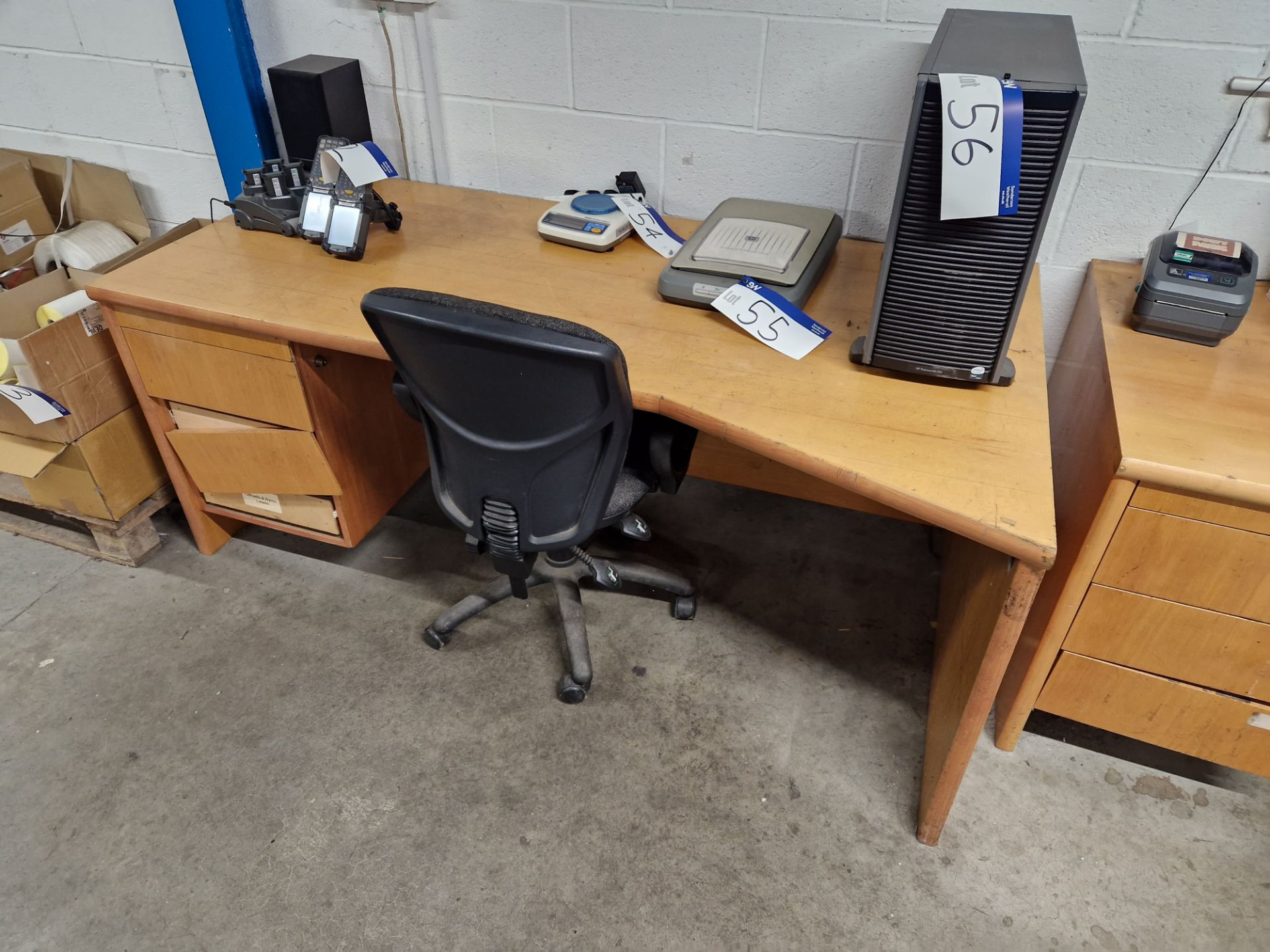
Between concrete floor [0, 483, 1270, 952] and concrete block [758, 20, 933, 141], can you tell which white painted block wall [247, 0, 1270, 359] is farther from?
concrete floor [0, 483, 1270, 952]

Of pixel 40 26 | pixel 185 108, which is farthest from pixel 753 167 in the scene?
pixel 40 26

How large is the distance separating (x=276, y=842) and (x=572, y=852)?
1.72ft

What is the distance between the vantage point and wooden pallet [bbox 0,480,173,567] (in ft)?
6.44

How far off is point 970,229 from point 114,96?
7.46 ft

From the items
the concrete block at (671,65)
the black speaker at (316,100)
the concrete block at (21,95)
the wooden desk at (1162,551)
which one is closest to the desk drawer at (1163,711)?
the wooden desk at (1162,551)

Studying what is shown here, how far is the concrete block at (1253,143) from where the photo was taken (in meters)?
1.45

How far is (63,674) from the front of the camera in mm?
1751

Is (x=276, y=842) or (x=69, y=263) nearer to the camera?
(x=276, y=842)

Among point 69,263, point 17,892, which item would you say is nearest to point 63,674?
point 17,892

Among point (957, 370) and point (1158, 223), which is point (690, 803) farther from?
point (1158, 223)

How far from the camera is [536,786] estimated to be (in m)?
1.54

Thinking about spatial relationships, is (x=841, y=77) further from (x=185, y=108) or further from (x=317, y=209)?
(x=185, y=108)

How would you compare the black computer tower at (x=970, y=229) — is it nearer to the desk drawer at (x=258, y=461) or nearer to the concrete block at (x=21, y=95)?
the desk drawer at (x=258, y=461)

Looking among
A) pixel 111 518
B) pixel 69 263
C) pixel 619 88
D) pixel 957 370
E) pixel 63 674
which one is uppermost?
pixel 619 88
